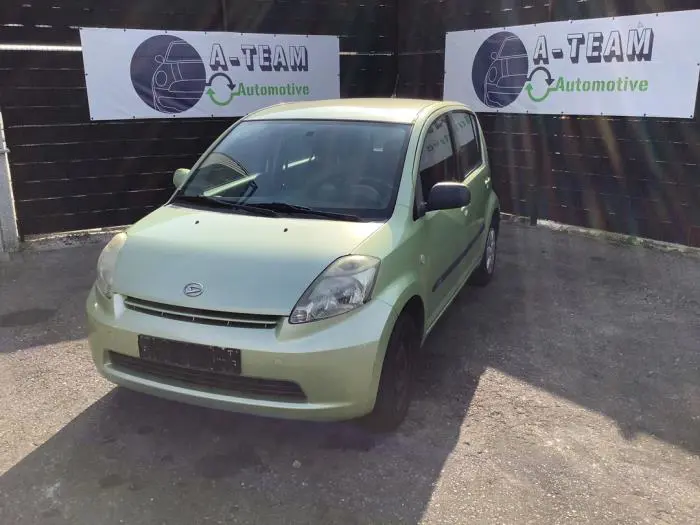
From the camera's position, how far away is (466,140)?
4910 mm

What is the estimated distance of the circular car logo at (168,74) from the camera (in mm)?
7324

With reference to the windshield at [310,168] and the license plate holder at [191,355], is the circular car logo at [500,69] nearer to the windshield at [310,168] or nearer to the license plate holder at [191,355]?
the windshield at [310,168]

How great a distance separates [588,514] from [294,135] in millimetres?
2752

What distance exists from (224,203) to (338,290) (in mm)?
1132

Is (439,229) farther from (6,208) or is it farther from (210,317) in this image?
(6,208)

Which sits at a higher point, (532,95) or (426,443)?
(532,95)

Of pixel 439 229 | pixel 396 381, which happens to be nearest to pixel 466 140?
pixel 439 229

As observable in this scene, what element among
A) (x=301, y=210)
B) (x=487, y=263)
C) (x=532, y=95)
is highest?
(x=532, y=95)

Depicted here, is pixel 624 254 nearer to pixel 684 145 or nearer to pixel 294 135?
pixel 684 145

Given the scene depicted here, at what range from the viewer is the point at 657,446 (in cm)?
323

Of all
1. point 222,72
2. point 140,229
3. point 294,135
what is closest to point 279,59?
point 222,72

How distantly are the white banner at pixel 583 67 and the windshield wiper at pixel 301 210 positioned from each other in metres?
4.88

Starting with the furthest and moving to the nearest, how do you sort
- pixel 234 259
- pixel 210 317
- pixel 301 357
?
pixel 234 259
pixel 210 317
pixel 301 357

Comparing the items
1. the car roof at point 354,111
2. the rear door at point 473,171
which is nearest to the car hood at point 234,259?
the car roof at point 354,111
